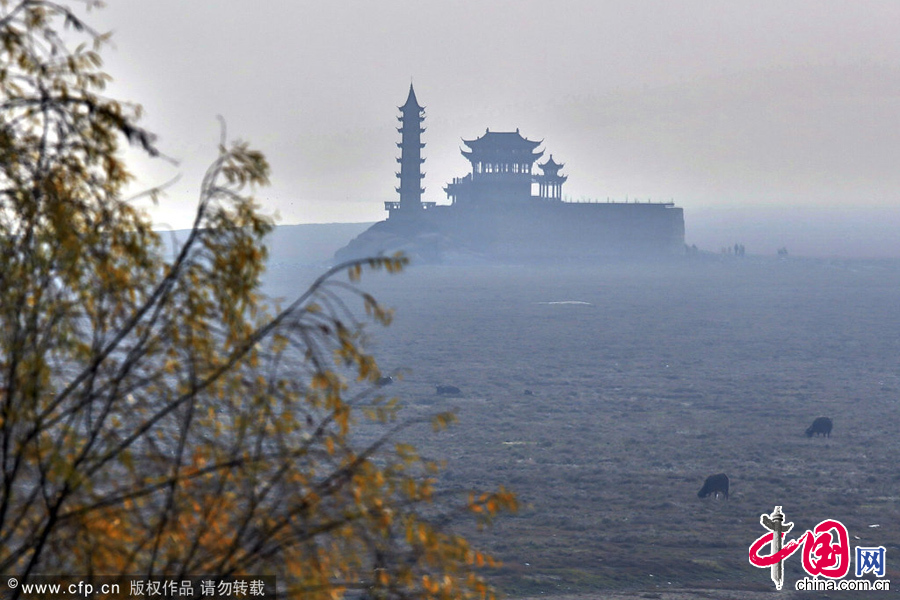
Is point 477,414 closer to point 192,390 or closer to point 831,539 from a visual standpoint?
point 831,539

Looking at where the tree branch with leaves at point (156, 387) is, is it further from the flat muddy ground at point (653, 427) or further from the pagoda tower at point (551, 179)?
the pagoda tower at point (551, 179)

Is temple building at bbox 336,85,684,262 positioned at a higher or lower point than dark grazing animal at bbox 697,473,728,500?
higher

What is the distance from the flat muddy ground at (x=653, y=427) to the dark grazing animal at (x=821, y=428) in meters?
0.30

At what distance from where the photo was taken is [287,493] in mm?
4195

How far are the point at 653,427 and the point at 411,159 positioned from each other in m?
69.1

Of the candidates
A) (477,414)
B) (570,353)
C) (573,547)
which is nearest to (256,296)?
(573,547)

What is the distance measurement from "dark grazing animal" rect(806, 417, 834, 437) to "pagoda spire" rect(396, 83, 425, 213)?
229ft

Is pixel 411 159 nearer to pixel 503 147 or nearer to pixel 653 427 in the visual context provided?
pixel 503 147

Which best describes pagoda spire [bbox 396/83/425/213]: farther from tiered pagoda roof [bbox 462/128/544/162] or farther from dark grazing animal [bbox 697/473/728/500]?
dark grazing animal [bbox 697/473/728/500]

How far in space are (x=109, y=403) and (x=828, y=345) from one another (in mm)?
57563

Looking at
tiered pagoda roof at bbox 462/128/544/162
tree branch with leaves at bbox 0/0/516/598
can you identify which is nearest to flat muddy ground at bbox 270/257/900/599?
tree branch with leaves at bbox 0/0/516/598

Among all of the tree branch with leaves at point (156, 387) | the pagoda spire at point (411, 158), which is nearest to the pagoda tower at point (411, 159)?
the pagoda spire at point (411, 158)

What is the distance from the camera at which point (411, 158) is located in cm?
9775

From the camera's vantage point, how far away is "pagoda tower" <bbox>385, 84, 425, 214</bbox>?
97.8m
